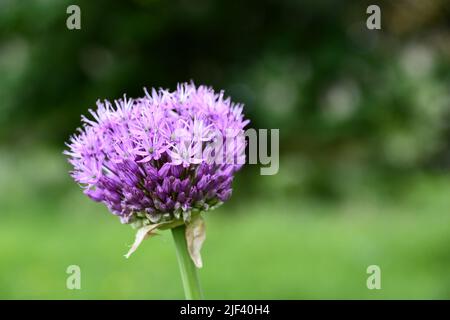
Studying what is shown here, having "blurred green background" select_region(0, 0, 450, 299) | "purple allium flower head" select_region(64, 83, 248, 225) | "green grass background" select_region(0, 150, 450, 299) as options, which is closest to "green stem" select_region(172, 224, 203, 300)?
"purple allium flower head" select_region(64, 83, 248, 225)

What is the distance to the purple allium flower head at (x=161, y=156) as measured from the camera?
1816 millimetres

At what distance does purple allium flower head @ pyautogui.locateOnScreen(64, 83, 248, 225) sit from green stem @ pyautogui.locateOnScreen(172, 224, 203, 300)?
74 mm

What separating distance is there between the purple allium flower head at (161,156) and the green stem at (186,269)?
0.24 ft

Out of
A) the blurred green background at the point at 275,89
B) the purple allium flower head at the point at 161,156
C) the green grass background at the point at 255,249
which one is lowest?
the purple allium flower head at the point at 161,156

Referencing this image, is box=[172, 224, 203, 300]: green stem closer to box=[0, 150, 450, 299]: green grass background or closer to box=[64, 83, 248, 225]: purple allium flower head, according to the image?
box=[64, 83, 248, 225]: purple allium flower head

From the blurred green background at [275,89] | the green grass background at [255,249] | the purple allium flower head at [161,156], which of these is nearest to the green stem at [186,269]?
the purple allium flower head at [161,156]

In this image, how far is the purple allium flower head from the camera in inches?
71.5

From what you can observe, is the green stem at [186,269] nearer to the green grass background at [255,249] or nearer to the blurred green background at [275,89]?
the green grass background at [255,249]

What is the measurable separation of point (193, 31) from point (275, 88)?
4.36 ft

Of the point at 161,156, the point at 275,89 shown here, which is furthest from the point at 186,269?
the point at 275,89

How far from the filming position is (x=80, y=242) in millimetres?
7133

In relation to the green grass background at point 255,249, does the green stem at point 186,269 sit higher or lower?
lower

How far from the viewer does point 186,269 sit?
6.30ft
